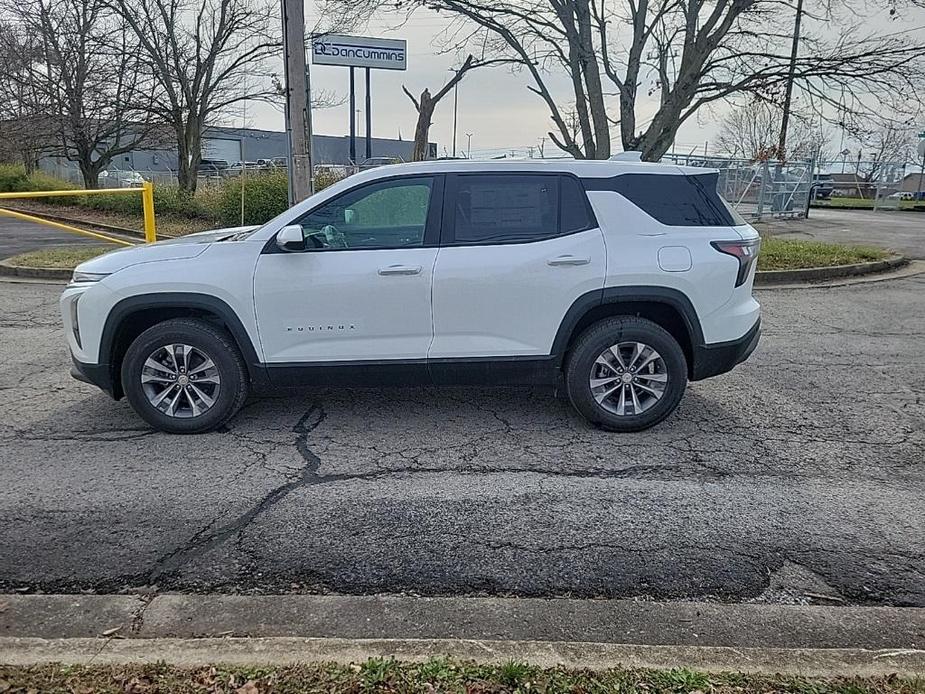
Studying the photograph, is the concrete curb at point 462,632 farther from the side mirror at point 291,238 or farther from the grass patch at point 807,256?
the grass patch at point 807,256

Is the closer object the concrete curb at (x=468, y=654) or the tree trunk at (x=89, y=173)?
the concrete curb at (x=468, y=654)

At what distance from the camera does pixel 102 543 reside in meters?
3.55

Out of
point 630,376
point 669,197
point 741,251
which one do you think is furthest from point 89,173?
point 741,251

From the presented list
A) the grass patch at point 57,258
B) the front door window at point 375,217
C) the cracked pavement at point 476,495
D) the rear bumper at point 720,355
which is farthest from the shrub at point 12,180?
the rear bumper at point 720,355

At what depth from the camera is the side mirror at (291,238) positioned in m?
4.63

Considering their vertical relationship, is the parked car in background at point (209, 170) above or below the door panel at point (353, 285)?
above

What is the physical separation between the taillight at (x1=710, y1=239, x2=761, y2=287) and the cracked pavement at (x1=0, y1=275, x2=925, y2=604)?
107cm

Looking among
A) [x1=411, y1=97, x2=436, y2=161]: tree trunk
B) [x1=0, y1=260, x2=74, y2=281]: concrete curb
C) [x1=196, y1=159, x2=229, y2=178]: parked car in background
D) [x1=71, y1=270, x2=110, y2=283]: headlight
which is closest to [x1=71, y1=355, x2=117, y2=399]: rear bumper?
[x1=71, y1=270, x2=110, y2=283]: headlight

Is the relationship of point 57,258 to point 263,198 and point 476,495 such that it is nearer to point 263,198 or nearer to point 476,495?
point 263,198

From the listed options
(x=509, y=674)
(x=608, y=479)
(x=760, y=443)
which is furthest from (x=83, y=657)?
(x=760, y=443)

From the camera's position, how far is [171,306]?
4793 millimetres

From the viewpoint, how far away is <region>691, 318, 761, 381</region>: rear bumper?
16.3ft

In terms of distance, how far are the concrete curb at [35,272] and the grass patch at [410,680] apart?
33.7ft

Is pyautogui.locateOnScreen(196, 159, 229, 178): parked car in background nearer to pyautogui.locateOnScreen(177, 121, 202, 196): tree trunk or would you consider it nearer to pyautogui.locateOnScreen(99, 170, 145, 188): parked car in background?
pyautogui.locateOnScreen(177, 121, 202, 196): tree trunk
